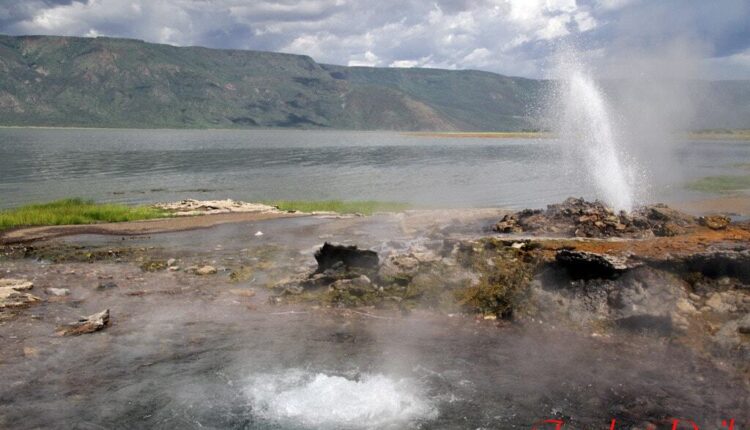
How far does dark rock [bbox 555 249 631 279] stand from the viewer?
1383 cm

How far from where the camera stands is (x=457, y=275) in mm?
15688

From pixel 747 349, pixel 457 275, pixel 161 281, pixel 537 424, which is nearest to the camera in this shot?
pixel 537 424

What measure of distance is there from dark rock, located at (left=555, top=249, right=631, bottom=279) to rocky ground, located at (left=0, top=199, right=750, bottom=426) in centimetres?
3

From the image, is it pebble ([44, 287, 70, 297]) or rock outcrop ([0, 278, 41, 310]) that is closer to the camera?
rock outcrop ([0, 278, 41, 310])

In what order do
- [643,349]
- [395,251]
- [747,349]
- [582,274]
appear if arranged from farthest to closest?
[395,251] → [582,274] → [643,349] → [747,349]

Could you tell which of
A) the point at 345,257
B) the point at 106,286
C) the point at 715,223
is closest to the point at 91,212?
the point at 106,286

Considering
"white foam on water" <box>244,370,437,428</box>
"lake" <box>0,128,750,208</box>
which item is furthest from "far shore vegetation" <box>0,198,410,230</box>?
"white foam on water" <box>244,370,437,428</box>

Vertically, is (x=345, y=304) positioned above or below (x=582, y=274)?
below

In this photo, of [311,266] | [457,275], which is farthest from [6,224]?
[457,275]

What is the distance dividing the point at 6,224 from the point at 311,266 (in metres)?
18.4

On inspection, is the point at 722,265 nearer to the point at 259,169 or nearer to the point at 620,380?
the point at 620,380

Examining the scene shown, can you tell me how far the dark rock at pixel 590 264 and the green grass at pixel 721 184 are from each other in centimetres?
3421

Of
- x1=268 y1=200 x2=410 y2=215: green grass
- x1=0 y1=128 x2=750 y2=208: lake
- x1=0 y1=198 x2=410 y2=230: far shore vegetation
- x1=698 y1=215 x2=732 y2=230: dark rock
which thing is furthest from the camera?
x1=0 y1=128 x2=750 y2=208: lake

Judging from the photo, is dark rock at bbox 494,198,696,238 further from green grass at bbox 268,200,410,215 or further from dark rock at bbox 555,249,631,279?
green grass at bbox 268,200,410,215
